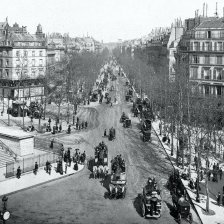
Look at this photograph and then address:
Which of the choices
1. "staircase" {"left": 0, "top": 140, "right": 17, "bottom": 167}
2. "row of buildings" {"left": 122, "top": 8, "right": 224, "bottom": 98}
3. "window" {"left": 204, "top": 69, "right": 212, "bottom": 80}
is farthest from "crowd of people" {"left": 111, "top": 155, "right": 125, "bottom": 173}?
"window" {"left": 204, "top": 69, "right": 212, "bottom": 80}

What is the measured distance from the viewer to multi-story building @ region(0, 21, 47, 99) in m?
75.9

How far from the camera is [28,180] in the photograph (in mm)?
30812

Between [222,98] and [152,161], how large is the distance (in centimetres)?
1918

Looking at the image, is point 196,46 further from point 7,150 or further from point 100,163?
point 7,150

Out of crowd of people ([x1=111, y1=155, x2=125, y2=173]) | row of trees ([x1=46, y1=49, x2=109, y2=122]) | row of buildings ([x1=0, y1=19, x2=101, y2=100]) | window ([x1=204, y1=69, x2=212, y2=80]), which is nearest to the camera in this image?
crowd of people ([x1=111, y1=155, x2=125, y2=173])

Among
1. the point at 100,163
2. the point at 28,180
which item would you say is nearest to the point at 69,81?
the point at 100,163

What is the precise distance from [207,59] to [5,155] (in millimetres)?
34474

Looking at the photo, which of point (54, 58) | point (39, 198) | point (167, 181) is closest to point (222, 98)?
point (167, 181)

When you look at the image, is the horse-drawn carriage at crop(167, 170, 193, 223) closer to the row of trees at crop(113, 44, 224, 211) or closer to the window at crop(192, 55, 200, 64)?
the row of trees at crop(113, 44, 224, 211)

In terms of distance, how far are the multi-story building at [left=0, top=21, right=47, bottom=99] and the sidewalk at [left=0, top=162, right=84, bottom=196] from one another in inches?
1675

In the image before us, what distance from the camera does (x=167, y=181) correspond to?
3081 cm

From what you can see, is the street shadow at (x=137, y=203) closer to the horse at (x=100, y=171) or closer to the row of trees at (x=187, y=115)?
the row of trees at (x=187, y=115)

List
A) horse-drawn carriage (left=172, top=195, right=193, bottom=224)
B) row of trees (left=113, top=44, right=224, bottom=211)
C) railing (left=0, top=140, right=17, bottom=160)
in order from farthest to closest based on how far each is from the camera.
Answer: railing (left=0, top=140, right=17, bottom=160) → row of trees (left=113, top=44, right=224, bottom=211) → horse-drawn carriage (left=172, top=195, right=193, bottom=224)

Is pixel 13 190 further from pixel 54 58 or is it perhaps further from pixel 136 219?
pixel 54 58
